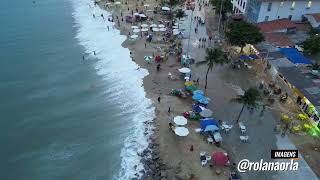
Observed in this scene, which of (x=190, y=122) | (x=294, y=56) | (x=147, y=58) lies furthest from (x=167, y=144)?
(x=294, y=56)

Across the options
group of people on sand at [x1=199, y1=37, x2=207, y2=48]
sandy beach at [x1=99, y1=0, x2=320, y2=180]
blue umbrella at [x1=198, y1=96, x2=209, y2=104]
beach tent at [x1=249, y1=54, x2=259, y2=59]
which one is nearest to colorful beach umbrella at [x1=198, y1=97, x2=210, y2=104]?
blue umbrella at [x1=198, y1=96, x2=209, y2=104]

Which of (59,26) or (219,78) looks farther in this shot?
(59,26)

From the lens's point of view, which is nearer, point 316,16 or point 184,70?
point 184,70

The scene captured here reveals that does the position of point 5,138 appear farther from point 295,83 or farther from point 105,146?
point 295,83

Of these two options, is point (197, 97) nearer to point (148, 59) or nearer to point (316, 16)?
point (148, 59)

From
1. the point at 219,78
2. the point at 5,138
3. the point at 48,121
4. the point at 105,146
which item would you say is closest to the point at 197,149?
the point at 105,146

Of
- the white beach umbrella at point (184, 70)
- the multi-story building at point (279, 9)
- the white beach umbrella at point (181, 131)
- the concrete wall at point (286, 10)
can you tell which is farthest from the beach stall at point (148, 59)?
the concrete wall at point (286, 10)

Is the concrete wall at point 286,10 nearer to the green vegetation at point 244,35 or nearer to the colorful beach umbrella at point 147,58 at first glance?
the green vegetation at point 244,35
